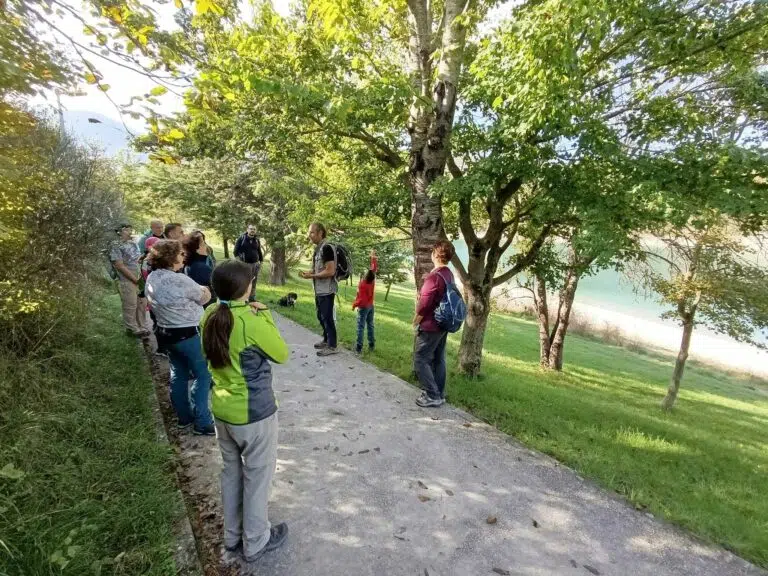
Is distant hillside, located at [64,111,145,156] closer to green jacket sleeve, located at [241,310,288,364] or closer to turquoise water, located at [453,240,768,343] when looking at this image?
green jacket sleeve, located at [241,310,288,364]

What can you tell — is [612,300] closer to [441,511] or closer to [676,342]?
[676,342]

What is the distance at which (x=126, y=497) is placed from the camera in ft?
9.21

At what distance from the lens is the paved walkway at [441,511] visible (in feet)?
8.63

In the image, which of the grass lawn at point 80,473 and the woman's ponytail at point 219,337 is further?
the woman's ponytail at point 219,337

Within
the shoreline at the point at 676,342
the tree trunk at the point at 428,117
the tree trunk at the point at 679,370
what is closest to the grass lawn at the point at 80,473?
the tree trunk at the point at 428,117

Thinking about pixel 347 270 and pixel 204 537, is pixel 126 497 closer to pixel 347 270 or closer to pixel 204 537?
pixel 204 537

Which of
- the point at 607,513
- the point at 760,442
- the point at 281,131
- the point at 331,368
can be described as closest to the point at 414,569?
the point at 607,513

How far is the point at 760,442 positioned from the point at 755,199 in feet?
27.8

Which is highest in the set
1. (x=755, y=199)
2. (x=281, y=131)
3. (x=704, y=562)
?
(x=281, y=131)

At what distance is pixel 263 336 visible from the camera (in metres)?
2.44

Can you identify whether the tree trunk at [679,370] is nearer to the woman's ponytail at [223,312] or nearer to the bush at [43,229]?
the woman's ponytail at [223,312]

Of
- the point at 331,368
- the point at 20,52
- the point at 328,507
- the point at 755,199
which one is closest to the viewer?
the point at 20,52

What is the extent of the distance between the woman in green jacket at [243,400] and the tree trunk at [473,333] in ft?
15.9

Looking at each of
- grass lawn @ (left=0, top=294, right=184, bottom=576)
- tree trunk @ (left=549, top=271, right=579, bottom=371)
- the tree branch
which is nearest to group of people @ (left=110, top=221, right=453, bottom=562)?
grass lawn @ (left=0, top=294, right=184, bottom=576)
